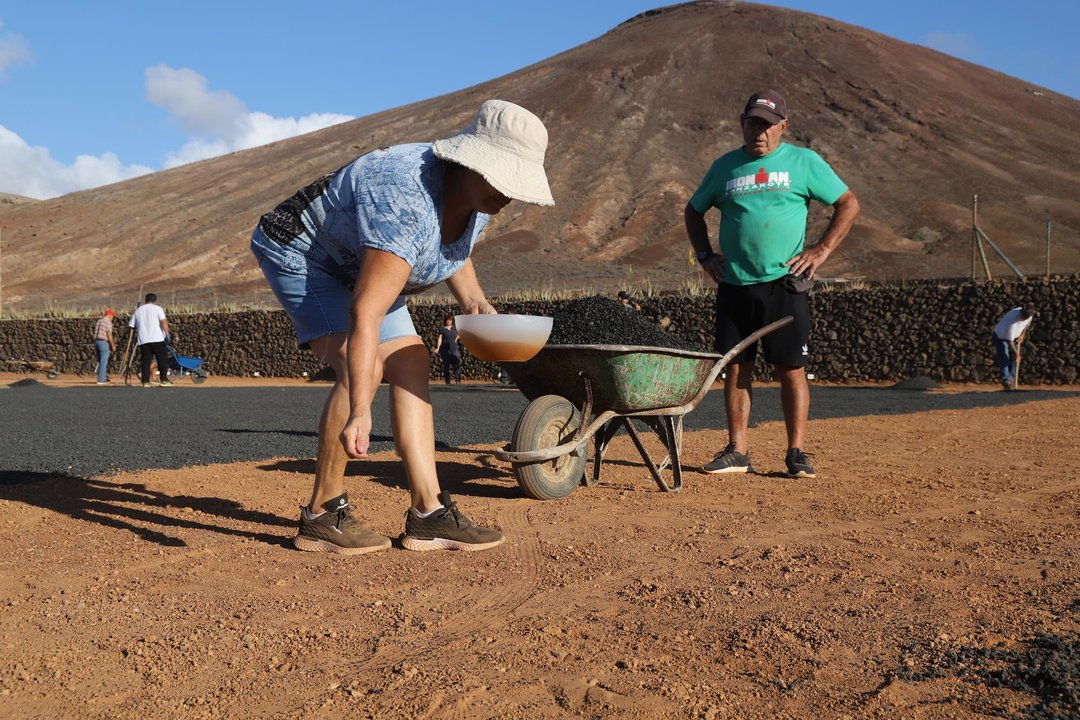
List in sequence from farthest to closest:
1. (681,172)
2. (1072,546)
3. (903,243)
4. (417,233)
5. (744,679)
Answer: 1. (681,172)
2. (903,243)
3. (1072,546)
4. (417,233)
5. (744,679)

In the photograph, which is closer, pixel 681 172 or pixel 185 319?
pixel 185 319

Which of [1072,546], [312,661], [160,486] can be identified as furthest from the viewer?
[160,486]

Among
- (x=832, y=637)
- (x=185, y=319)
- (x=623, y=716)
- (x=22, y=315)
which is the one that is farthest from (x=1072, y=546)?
(x=22, y=315)

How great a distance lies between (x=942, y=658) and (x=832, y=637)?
10.7 inches

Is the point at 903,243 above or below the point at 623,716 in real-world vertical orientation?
above

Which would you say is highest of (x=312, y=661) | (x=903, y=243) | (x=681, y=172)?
(x=681, y=172)

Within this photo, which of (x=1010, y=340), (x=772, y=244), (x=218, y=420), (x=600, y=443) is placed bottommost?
(x=218, y=420)

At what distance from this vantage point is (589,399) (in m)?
4.73

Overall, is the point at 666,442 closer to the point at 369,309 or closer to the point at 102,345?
the point at 369,309

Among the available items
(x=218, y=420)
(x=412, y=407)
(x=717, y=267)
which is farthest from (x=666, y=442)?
(x=218, y=420)

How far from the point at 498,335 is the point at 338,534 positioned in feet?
2.90

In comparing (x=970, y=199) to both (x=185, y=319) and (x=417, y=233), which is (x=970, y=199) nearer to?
(x=185, y=319)

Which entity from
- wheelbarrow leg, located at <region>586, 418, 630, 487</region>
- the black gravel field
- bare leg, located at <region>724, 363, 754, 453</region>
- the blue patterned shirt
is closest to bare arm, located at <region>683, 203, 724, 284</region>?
bare leg, located at <region>724, 363, 754, 453</region>

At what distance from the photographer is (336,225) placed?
10.7ft
